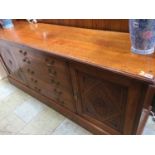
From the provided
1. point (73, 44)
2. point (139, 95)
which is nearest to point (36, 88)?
point (73, 44)

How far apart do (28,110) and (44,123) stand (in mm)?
290

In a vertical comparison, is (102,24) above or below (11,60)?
above

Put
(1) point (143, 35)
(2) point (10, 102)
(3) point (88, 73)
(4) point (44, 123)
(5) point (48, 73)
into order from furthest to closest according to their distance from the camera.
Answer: (2) point (10, 102)
(4) point (44, 123)
(5) point (48, 73)
(3) point (88, 73)
(1) point (143, 35)

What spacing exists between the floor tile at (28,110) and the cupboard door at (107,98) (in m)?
0.64

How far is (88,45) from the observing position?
96 cm

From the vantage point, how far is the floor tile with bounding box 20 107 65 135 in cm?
145

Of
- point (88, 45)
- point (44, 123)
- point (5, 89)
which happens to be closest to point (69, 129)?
point (44, 123)

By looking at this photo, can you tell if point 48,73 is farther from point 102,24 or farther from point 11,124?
point 11,124

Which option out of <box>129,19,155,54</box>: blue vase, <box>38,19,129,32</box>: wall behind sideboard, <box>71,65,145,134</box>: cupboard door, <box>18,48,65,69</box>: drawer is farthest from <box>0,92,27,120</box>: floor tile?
<box>129,19,155,54</box>: blue vase

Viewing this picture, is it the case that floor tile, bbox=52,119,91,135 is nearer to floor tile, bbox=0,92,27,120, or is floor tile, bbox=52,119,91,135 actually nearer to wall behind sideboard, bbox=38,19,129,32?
floor tile, bbox=0,92,27,120

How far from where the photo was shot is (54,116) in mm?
1574

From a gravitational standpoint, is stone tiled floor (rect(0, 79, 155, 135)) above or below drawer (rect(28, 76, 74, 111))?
below
